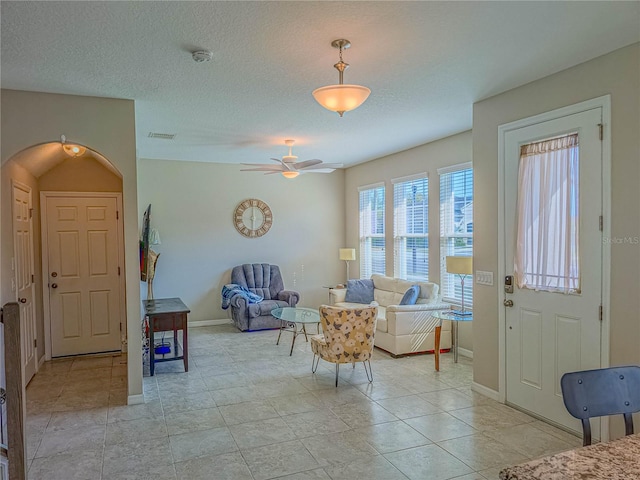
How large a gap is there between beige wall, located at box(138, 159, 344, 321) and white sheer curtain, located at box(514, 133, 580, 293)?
16.0 ft

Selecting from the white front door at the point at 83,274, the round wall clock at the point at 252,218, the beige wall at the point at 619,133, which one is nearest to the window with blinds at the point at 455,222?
the beige wall at the point at 619,133

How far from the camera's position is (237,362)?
5246 mm

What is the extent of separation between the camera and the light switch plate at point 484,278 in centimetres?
400

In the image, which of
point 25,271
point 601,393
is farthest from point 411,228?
point 25,271

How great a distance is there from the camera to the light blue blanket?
6930mm

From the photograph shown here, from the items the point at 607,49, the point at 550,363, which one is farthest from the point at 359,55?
the point at 550,363

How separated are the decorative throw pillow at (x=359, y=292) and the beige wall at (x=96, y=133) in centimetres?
358

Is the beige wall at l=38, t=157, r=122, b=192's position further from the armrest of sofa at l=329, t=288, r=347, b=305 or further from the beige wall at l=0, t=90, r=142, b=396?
the armrest of sofa at l=329, t=288, r=347, b=305

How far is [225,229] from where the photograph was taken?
299 inches

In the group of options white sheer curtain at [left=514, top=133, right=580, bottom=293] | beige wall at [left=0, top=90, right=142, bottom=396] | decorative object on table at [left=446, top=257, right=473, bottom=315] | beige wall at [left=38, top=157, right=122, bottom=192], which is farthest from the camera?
beige wall at [left=38, top=157, right=122, bottom=192]

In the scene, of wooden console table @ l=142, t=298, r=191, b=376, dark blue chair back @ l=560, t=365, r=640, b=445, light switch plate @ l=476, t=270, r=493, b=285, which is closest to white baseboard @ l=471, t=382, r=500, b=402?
light switch plate @ l=476, t=270, r=493, b=285

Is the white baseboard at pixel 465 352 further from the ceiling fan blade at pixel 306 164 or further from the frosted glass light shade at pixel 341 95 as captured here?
the frosted glass light shade at pixel 341 95

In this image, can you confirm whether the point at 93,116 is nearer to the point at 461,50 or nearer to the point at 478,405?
the point at 461,50

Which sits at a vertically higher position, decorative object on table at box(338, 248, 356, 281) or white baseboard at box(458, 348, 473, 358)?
decorative object on table at box(338, 248, 356, 281)
